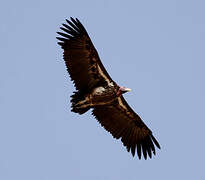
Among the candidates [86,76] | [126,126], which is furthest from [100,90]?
[126,126]

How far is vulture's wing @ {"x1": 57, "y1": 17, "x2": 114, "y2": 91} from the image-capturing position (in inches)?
838

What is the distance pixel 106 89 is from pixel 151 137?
3758mm

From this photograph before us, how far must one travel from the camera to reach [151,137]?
2398 cm

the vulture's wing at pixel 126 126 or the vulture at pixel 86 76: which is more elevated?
the vulture at pixel 86 76

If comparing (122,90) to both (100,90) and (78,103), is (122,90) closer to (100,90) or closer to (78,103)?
(100,90)

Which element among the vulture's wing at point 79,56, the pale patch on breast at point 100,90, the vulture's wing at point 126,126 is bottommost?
the vulture's wing at point 126,126

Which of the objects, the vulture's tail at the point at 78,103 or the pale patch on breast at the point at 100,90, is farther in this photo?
the pale patch on breast at the point at 100,90

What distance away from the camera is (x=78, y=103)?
846 inches

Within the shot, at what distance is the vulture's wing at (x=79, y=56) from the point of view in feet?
69.9

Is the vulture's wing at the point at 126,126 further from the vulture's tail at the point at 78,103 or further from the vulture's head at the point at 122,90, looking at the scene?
the vulture's tail at the point at 78,103

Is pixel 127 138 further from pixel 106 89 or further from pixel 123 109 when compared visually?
pixel 106 89

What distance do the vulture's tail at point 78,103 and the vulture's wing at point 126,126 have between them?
1288 mm

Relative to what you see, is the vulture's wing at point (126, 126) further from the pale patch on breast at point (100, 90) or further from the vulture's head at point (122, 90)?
the pale patch on breast at point (100, 90)

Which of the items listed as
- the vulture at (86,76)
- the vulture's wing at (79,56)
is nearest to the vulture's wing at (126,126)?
the vulture at (86,76)
